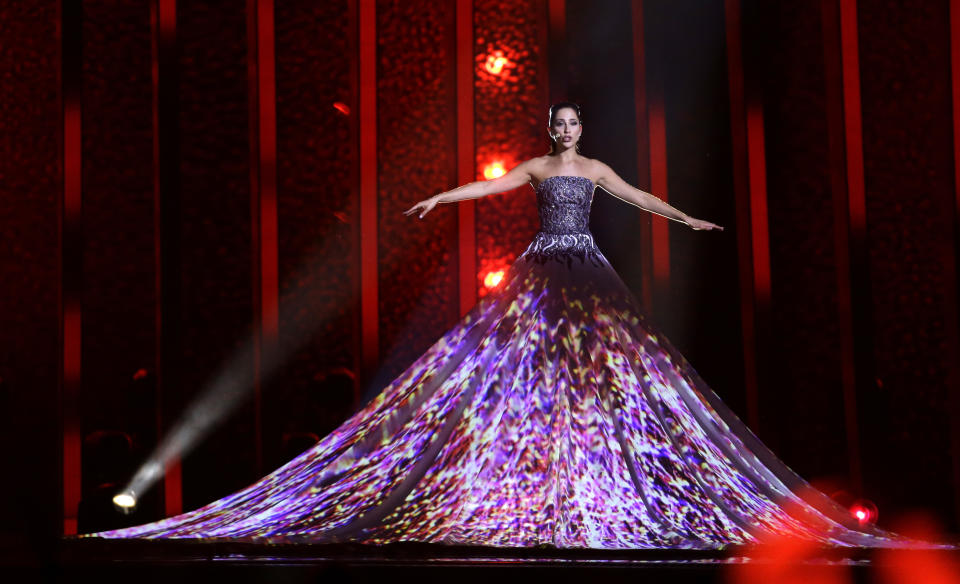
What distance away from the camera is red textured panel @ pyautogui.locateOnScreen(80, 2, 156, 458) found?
368 centimetres

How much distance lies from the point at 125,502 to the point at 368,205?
1.45 m

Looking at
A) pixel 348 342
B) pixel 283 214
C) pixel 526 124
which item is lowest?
pixel 348 342

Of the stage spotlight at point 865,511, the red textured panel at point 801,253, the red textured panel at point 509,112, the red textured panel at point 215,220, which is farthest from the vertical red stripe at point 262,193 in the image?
the stage spotlight at point 865,511

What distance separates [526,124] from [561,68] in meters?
0.26

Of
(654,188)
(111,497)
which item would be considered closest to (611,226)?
(654,188)

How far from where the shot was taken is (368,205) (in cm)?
368

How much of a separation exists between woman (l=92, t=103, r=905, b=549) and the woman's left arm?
2.9 inches

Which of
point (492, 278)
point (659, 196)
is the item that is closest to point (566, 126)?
point (659, 196)

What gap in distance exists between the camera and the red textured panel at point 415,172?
146 inches

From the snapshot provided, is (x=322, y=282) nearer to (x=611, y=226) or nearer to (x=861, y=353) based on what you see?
(x=611, y=226)

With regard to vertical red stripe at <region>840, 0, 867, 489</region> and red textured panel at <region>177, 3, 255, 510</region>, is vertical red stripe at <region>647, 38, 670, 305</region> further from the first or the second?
red textured panel at <region>177, 3, 255, 510</region>

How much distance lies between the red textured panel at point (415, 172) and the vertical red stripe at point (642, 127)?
2.46ft

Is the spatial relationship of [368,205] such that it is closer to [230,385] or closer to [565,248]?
[230,385]

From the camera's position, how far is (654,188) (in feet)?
11.8
